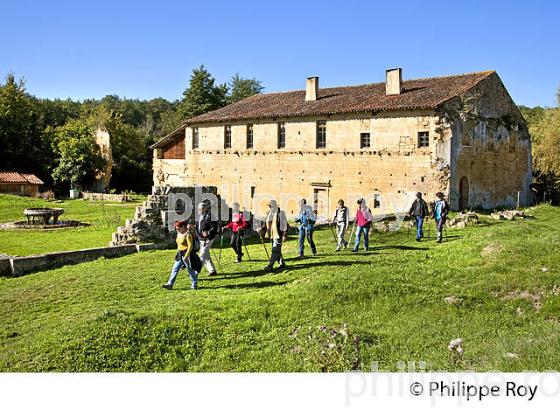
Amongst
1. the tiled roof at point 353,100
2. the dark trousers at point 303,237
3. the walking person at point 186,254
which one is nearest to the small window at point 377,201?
the tiled roof at point 353,100

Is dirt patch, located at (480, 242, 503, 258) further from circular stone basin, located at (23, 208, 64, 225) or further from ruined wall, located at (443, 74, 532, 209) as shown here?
circular stone basin, located at (23, 208, 64, 225)

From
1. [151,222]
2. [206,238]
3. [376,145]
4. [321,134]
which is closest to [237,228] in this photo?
[206,238]

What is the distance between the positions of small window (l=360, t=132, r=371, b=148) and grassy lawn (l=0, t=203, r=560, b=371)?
468 inches

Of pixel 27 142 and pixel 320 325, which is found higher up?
pixel 27 142

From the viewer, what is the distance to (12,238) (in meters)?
17.7

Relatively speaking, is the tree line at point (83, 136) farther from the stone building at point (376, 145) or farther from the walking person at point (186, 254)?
the walking person at point (186, 254)

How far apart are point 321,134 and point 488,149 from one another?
800cm

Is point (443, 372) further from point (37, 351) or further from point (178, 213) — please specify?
point (178, 213)

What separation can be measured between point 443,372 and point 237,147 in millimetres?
24730

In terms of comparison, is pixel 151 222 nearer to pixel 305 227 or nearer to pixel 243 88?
pixel 305 227

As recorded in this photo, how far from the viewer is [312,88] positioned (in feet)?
95.0

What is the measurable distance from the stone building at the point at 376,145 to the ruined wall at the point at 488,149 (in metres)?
0.05

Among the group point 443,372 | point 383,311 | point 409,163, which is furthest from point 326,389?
point 409,163

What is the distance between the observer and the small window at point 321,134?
26.7m
